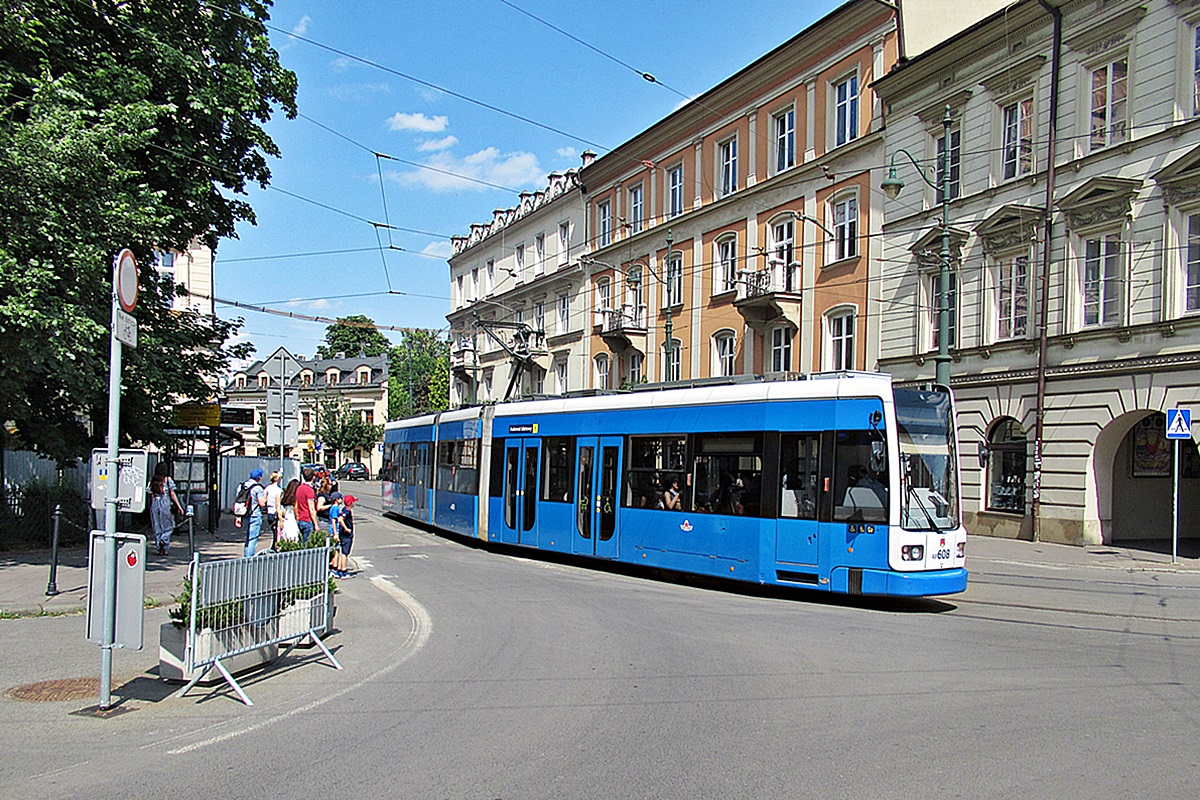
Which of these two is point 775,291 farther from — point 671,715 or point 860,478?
point 671,715

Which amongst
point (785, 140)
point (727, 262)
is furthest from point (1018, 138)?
point (727, 262)

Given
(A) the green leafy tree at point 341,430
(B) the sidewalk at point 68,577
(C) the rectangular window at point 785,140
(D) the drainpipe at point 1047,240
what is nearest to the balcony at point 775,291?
(C) the rectangular window at point 785,140

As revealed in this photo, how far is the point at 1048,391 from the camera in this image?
22.6 m

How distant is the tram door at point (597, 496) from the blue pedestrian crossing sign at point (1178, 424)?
1079cm

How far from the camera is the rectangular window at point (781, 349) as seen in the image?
31.1m

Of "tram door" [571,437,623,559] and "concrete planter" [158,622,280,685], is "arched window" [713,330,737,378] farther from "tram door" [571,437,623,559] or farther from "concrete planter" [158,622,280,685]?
"concrete planter" [158,622,280,685]

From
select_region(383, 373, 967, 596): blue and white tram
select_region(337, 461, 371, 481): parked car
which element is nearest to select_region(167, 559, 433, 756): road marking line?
select_region(383, 373, 967, 596): blue and white tram

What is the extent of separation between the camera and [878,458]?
12.3 meters

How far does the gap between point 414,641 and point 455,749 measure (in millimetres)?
4343

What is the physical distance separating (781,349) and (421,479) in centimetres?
1274

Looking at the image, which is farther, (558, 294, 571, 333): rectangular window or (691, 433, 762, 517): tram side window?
(558, 294, 571, 333): rectangular window

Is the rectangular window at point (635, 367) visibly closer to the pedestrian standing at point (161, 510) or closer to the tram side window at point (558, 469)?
the tram side window at point (558, 469)

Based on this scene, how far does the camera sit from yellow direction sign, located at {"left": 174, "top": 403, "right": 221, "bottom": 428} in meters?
22.1

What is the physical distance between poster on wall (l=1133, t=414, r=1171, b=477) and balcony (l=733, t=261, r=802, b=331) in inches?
420
